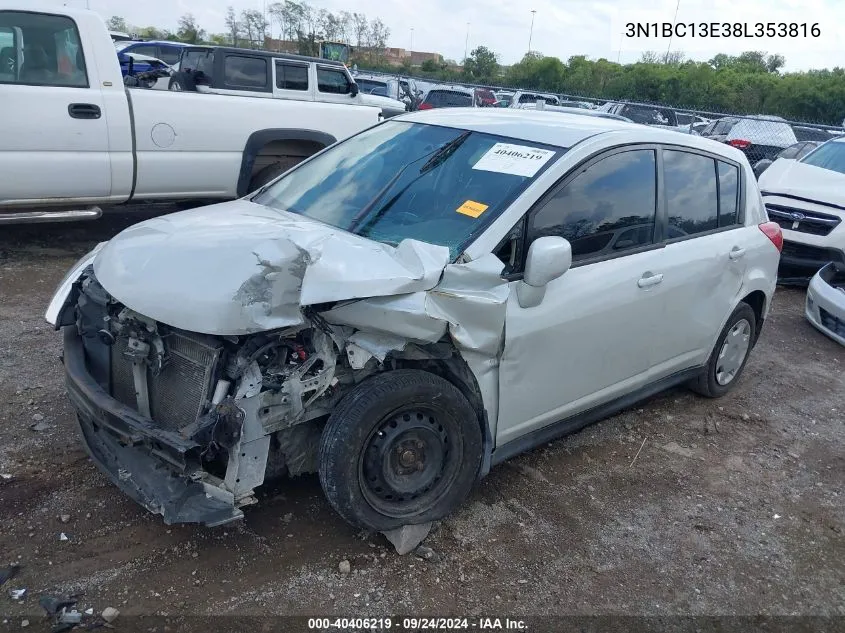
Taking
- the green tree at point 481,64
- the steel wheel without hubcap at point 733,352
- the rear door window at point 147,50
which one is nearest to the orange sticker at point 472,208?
the steel wheel without hubcap at point 733,352

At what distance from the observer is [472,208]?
10.8 ft

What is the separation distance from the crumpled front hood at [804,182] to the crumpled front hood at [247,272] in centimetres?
687

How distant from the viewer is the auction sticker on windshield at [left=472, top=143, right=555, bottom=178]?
3375 mm

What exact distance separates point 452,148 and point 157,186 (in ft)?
13.7

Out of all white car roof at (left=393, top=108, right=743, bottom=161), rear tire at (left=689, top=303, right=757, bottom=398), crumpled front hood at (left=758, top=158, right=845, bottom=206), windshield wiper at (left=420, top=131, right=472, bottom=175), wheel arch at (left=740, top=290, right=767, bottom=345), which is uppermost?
white car roof at (left=393, top=108, right=743, bottom=161)

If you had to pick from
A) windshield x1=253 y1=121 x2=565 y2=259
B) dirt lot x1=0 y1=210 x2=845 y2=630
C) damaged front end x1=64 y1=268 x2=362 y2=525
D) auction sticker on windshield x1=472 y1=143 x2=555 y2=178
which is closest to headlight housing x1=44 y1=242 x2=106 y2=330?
damaged front end x1=64 y1=268 x2=362 y2=525

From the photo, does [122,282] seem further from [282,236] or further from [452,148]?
[452,148]

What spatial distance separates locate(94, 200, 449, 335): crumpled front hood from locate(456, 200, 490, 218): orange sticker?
1.04ft

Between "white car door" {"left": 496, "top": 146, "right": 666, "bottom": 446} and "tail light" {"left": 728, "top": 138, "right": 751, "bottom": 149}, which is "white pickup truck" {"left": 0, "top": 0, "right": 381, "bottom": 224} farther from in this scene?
"tail light" {"left": 728, "top": 138, "right": 751, "bottom": 149}

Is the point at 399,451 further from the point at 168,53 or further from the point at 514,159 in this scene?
the point at 168,53

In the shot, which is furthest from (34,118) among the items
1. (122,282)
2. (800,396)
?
(800,396)

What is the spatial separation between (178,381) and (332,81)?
755cm

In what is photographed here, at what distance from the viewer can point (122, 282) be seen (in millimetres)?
2824

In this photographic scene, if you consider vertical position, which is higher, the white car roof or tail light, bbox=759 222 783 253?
the white car roof
